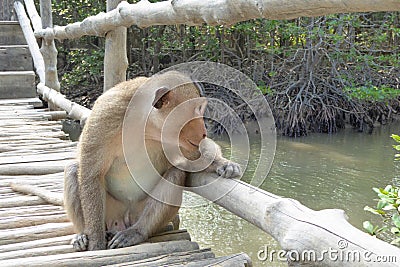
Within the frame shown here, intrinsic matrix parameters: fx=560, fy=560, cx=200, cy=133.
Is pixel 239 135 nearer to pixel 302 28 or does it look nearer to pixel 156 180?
pixel 156 180

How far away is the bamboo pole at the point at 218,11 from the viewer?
157cm

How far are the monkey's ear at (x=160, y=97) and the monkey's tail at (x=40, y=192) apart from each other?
3.55 ft

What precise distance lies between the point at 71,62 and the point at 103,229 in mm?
11333

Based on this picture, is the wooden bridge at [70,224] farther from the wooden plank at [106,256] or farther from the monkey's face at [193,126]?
the monkey's face at [193,126]

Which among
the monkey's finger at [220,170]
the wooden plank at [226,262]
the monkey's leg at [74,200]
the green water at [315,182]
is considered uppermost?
the monkey's finger at [220,170]

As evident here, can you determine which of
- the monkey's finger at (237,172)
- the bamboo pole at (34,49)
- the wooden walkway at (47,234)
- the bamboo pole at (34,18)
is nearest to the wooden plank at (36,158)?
the wooden walkway at (47,234)

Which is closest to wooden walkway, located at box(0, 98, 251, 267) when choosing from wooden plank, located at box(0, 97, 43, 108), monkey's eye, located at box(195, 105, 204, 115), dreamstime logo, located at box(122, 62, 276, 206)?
dreamstime logo, located at box(122, 62, 276, 206)

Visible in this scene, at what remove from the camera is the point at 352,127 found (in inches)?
442

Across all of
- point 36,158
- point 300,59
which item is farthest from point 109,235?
point 300,59

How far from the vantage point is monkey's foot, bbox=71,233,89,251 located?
249 cm

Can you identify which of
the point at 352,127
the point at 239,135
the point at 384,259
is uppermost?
the point at 239,135

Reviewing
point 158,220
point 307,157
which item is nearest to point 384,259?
point 158,220

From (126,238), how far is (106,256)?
0.17m

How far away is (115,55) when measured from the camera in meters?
4.14
